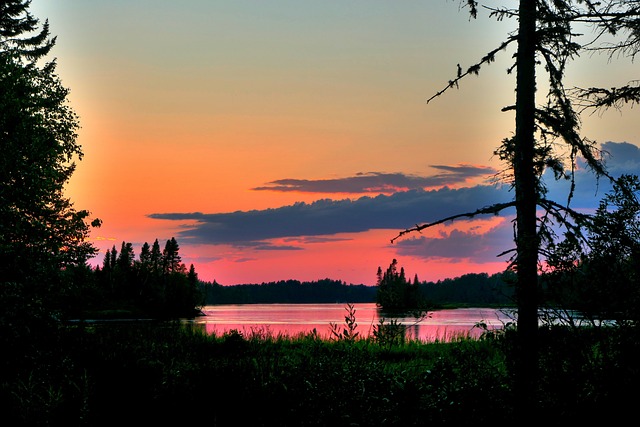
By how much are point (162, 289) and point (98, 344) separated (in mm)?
115159

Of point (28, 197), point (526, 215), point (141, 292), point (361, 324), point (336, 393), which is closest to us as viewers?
point (336, 393)

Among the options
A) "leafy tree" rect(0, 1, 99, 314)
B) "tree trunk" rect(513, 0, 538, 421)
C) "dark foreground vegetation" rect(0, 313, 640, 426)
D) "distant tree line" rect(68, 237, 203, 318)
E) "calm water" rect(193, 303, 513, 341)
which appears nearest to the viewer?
"dark foreground vegetation" rect(0, 313, 640, 426)

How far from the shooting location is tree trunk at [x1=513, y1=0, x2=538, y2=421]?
30.0 feet

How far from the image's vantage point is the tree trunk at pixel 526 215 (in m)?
9.16

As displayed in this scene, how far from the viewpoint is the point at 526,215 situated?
35.0 ft

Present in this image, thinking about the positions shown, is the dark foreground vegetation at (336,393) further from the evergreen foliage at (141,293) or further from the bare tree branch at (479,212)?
the evergreen foliage at (141,293)

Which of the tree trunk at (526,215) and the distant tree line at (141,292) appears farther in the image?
the distant tree line at (141,292)

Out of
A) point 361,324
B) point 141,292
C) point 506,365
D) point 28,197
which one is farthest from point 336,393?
point 141,292

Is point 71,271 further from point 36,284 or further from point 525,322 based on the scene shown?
point 525,322

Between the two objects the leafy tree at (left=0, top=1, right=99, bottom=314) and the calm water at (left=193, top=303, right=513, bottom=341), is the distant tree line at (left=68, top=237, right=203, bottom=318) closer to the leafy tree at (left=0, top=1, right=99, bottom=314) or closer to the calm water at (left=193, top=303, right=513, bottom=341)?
the calm water at (left=193, top=303, right=513, bottom=341)

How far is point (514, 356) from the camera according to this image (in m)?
9.58

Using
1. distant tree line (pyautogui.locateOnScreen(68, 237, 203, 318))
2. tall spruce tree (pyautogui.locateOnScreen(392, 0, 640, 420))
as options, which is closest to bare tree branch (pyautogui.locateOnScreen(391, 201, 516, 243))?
tall spruce tree (pyautogui.locateOnScreen(392, 0, 640, 420))

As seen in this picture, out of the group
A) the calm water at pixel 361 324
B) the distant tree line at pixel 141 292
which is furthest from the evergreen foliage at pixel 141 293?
the calm water at pixel 361 324

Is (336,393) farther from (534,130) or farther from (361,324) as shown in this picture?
(361,324)
